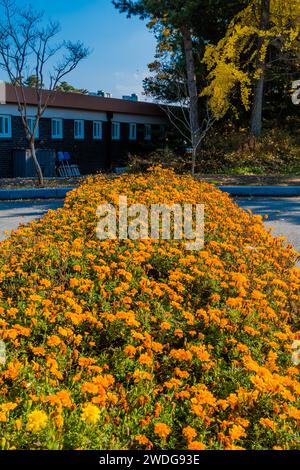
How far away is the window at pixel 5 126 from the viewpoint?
21.5 metres

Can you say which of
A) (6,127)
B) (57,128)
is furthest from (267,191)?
(57,128)

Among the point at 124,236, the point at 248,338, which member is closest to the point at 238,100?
the point at 124,236

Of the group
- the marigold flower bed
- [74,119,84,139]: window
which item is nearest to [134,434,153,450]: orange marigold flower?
the marigold flower bed

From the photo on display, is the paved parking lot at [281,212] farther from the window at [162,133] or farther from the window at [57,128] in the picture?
the window at [162,133]

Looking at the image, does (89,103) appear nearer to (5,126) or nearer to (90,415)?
(5,126)

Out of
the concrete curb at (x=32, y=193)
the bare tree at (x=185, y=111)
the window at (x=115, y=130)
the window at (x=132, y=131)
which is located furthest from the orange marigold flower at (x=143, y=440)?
the window at (x=132, y=131)

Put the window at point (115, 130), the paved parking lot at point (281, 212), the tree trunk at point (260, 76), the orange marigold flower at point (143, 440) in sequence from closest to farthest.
→ the orange marigold flower at point (143, 440), the paved parking lot at point (281, 212), the tree trunk at point (260, 76), the window at point (115, 130)

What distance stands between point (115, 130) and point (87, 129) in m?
2.35

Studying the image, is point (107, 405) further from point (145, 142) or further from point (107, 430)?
point (145, 142)

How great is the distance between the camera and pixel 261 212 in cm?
1095

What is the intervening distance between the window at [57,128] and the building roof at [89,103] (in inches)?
28.2
